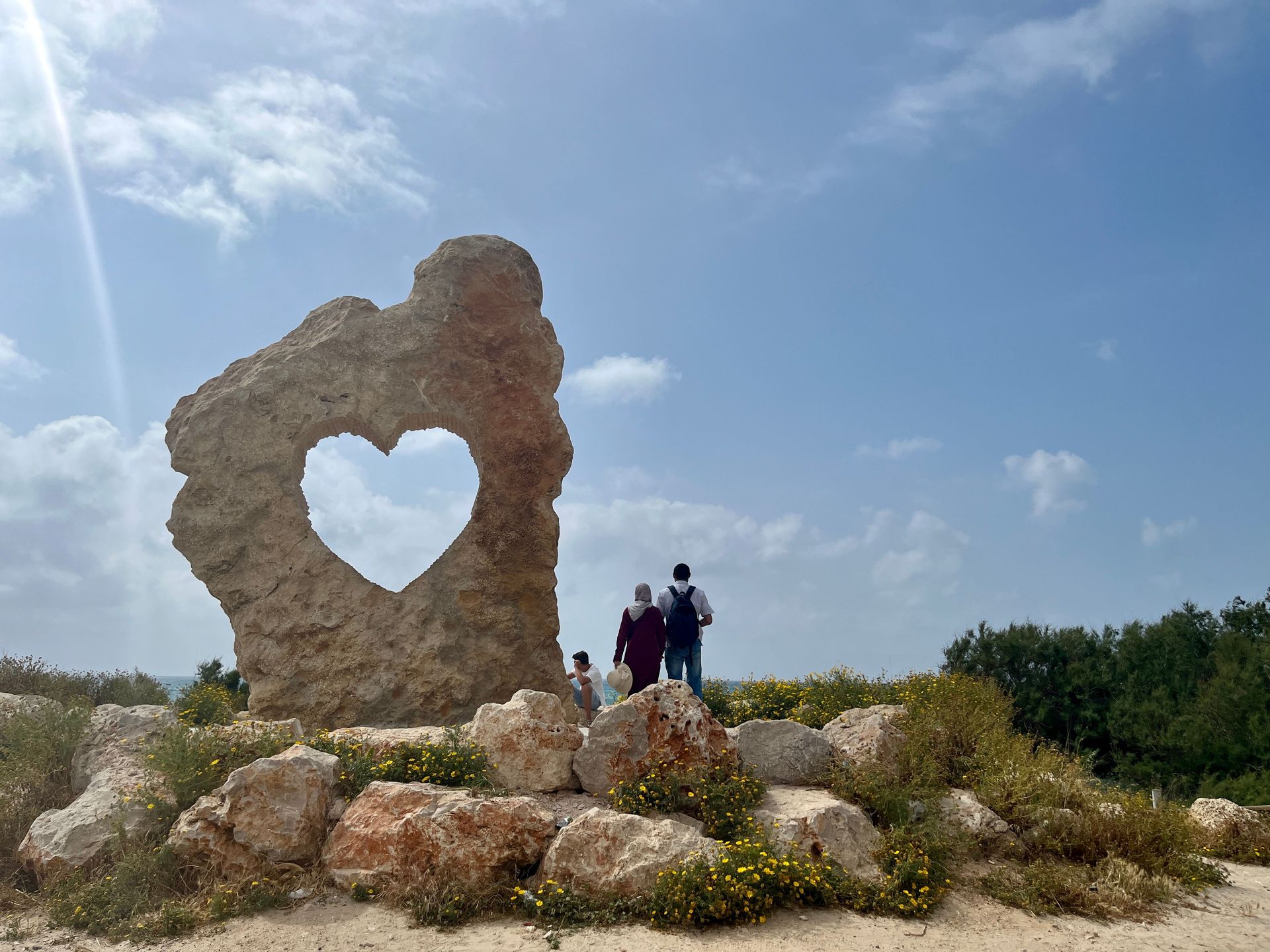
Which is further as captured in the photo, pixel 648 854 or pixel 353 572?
pixel 353 572

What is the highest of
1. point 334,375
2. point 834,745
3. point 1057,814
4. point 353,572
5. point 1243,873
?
point 334,375

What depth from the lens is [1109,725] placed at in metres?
21.9

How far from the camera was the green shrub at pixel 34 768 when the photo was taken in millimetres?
9266

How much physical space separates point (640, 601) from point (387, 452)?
4181 mm

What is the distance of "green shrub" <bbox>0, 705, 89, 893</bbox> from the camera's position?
30.4 feet

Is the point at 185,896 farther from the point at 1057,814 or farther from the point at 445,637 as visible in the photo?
the point at 1057,814

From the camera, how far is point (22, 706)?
34.9 feet

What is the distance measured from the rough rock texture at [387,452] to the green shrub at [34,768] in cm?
201

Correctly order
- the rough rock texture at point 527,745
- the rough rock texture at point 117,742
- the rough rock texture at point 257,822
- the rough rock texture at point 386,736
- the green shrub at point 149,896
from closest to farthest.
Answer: the green shrub at point 149,896, the rough rock texture at point 257,822, the rough rock texture at point 527,745, the rough rock texture at point 386,736, the rough rock texture at point 117,742

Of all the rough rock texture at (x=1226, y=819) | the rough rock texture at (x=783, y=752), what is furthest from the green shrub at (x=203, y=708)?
the rough rock texture at (x=1226, y=819)

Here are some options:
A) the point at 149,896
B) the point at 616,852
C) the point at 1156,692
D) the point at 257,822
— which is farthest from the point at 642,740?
the point at 1156,692

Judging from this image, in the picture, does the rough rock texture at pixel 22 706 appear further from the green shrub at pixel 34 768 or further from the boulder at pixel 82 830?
the boulder at pixel 82 830

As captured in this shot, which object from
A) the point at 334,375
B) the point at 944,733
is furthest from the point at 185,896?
the point at 944,733

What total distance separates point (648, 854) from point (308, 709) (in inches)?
218
